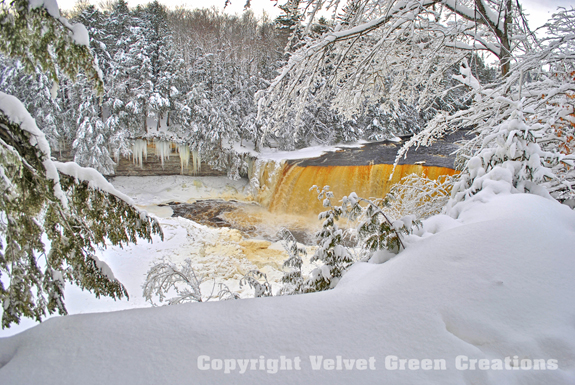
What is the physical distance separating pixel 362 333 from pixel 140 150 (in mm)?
17349

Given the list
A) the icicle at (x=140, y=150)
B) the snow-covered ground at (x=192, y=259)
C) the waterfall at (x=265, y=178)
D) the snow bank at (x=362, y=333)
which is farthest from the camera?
the icicle at (x=140, y=150)

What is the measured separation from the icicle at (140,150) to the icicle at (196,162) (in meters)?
2.72

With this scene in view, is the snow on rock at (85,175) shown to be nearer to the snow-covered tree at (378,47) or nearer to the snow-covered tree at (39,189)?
the snow-covered tree at (39,189)

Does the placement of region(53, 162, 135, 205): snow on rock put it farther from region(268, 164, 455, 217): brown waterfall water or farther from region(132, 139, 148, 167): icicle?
region(132, 139, 148, 167): icicle

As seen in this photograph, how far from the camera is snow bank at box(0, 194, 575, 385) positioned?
3.55 ft

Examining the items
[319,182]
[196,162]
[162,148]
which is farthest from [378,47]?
[162,148]

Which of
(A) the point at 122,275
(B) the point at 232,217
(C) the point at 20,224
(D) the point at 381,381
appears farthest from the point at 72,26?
(B) the point at 232,217

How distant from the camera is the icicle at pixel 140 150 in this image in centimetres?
1580

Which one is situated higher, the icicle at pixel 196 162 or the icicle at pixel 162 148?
the icicle at pixel 162 148

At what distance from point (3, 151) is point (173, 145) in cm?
1613

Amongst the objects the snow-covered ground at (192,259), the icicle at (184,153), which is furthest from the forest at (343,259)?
the icicle at (184,153)

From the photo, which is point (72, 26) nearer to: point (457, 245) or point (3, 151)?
point (3, 151)

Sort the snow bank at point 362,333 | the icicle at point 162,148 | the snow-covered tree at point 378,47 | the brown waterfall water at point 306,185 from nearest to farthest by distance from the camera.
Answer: the snow bank at point 362,333 → the snow-covered tree at point 378,47 → the brown waterfall water at point 306,185 → the icicle at point 162,148

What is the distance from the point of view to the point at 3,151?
132cm
